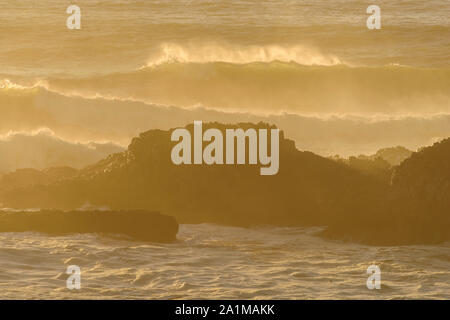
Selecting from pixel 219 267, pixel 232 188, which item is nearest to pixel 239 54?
pixel 232 188

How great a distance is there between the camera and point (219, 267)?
16859 millimetres

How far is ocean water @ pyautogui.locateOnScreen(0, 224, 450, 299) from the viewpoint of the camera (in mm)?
15203

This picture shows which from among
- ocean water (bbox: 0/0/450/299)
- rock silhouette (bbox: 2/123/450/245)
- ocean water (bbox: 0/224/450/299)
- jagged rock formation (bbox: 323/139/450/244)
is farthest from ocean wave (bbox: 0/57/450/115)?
ocean water (bbox: 0/224/450/299)

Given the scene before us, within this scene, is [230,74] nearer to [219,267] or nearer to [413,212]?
[413,212]

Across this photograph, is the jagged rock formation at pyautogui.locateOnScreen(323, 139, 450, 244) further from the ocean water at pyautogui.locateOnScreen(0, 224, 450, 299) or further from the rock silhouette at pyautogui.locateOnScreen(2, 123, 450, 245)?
the ocean water at pyautogui.locateOnScreen(0, 224, 450, 299)

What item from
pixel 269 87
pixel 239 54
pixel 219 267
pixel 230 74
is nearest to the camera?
pixel 219 267

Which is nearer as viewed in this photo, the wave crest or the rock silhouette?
the rock silhouette

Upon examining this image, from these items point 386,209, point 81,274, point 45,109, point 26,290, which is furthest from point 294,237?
point 45,109

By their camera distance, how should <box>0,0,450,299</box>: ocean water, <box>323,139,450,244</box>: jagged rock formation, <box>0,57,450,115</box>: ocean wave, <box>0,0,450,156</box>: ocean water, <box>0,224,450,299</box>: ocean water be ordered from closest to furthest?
<box>0,224,450,299</box>: ocean water, <box>323,139,450,244</box>: jagged rock formation, <box>0,0,450,299</box>: ocean water, <box>0,0,450,156</box>: ocean water, <box>0,57,450,115</box>: ocean wave

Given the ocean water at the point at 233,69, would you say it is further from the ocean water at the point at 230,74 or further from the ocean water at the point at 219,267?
the ocean water at the point at 219,267

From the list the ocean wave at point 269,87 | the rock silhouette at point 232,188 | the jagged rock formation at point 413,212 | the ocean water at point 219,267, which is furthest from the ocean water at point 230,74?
the rock silhouette at point 232,188

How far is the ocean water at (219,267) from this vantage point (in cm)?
1520

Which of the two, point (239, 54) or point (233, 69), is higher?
point (239, 54)

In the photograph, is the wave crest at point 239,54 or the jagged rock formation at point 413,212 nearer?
the jagged rock formation at point 413,212
